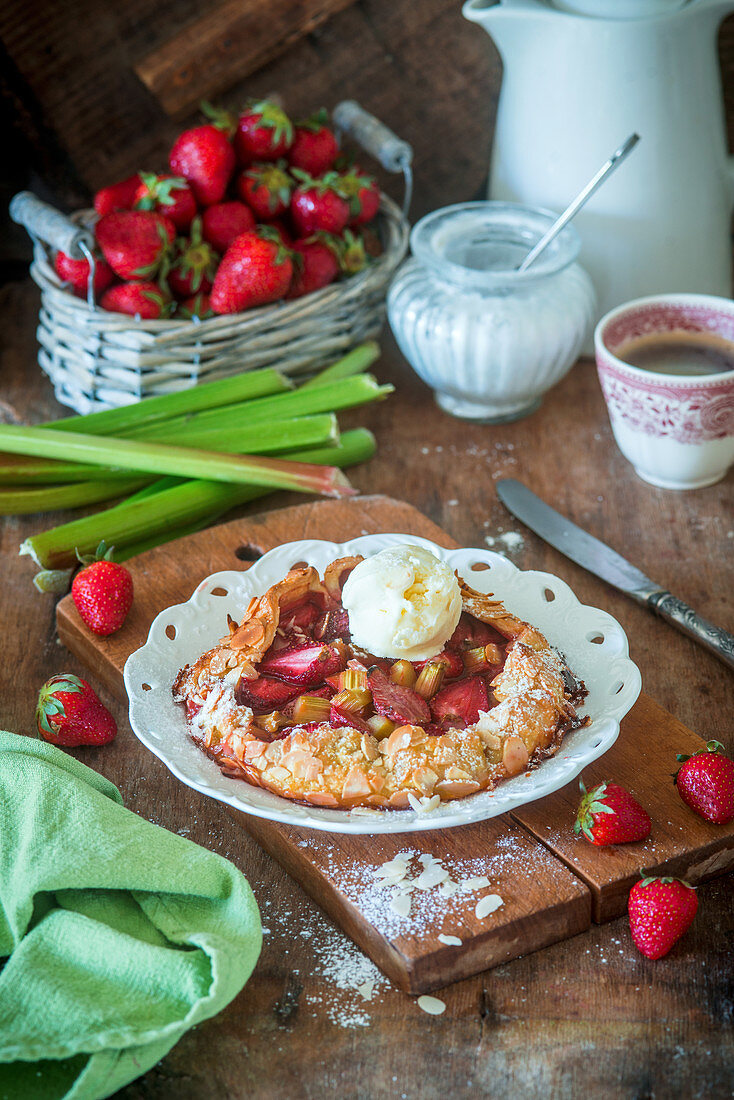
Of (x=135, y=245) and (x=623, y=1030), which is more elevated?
(x=135, y=245)

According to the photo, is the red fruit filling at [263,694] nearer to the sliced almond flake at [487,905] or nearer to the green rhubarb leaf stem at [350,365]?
the sliced almond flake at [487,905]

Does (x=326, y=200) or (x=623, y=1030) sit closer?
(x=623, y=1030)

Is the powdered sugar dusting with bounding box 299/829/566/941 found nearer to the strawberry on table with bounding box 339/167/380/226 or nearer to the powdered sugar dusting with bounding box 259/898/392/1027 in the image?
the powdered sugar dusting with bounding box 259/898/392/1027

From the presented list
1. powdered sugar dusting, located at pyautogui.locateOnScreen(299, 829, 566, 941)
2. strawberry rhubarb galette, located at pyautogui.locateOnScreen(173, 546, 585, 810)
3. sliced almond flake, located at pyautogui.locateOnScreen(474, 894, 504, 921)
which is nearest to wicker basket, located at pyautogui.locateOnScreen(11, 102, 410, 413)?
strawberry rhubarb galette, located at pyautogui.locateOnScreen(173, 546, 585, 810)

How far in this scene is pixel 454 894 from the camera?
3.69ft

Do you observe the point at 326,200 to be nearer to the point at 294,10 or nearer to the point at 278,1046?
the point at 294,10

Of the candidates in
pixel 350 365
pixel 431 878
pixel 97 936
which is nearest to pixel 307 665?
pixel 431 878

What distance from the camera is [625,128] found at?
1.97m

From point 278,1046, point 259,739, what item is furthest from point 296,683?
point 278,1046

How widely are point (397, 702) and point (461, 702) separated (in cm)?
8

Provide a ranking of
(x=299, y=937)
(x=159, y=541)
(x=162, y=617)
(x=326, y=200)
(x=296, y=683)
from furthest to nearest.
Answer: (x=326, y=200), (x=159, y=541), (x=162, y=617), (x=296, y=683), (x=299, y=937)

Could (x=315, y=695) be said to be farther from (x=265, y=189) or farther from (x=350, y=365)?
(x=265, y=189)

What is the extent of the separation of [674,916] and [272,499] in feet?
3.46

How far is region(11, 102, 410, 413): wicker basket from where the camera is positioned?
1.89 m
